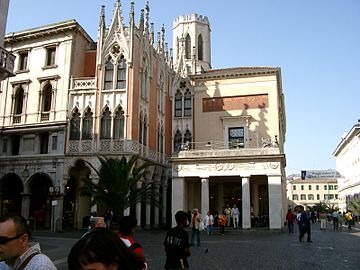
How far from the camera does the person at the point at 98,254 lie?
2.02 metres

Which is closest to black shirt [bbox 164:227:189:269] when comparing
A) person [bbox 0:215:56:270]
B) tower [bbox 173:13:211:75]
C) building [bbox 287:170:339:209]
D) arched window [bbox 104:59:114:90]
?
person [bbox 0:215:56:270]

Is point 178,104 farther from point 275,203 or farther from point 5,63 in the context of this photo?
point 5,63

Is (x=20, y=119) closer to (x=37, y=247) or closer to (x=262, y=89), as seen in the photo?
(x=262, y=89)

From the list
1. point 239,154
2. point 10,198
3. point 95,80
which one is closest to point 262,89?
point 239,154

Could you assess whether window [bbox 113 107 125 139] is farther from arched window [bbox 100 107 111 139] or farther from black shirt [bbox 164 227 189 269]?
black shirt [bbox 164 227 189 269]

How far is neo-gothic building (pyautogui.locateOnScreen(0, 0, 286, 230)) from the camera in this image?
29844mm

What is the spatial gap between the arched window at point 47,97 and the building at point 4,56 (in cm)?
1458

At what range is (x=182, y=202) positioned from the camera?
30.9 metres

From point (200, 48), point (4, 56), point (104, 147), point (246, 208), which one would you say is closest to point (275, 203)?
point (246, 208)

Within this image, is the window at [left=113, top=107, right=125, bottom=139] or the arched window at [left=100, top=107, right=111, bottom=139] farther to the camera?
the arched window at [left=100, top=107, right=111, bottom=139]

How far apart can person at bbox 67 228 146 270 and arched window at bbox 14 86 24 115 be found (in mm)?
33819

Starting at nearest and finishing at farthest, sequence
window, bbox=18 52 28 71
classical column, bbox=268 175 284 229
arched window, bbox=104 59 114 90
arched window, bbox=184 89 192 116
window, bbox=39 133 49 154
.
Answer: classical column, bbox=268 175 284 229 < arched window, bbox=104 59 114 90 < window, bbox=39 133 49 154 < window, bbox=18 52 28 71 < arched window, bbox=184 89 192 116

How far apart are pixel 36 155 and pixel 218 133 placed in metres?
16.9

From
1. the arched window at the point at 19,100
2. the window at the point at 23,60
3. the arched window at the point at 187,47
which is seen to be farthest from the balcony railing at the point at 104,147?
the arched window at the point at 187,47
